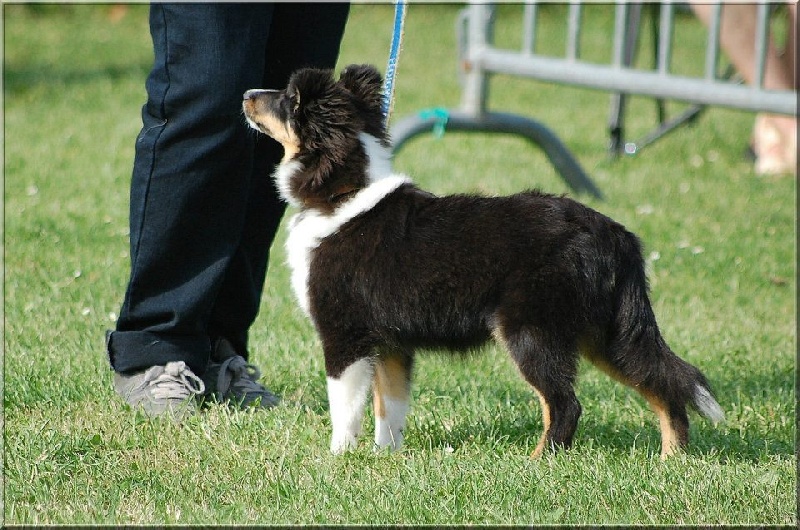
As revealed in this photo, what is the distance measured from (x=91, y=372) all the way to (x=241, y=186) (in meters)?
0.99

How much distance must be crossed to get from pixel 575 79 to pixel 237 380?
3.93 m

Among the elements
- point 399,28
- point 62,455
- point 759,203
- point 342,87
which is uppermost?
point 399,28

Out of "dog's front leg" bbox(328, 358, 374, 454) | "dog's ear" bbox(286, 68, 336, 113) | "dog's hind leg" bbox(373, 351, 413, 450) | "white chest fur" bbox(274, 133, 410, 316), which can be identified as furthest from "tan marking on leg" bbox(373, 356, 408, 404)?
"dog's ear" bbox(286, 68, 336, 113)

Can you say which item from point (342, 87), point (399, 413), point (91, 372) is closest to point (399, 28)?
point (342, 87)

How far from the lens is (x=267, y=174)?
380cm

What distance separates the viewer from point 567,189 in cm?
747

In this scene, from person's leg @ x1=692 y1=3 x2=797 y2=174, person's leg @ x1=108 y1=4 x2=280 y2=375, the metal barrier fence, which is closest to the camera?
person's leg @ x1=108 y1=4 x2=280 y2=375

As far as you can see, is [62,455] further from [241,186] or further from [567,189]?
[567,189]

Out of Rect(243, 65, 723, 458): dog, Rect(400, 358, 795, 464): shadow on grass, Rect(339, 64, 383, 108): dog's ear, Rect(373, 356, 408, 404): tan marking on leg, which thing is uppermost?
Rect(339, 64, 383, 108): dog's ear

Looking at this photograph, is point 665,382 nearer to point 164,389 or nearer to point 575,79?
point 164,389

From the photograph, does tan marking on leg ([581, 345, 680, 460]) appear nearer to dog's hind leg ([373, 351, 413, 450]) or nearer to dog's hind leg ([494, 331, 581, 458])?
dog's hind leg ([494, 331, 581, 458])

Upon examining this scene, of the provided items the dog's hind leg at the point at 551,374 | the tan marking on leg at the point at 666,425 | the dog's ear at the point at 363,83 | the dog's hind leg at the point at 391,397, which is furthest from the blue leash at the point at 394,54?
the tan marking on leg at the point at 666,425

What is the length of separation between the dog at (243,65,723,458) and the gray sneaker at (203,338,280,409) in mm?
594

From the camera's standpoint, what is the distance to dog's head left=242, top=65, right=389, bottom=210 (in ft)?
10.4
